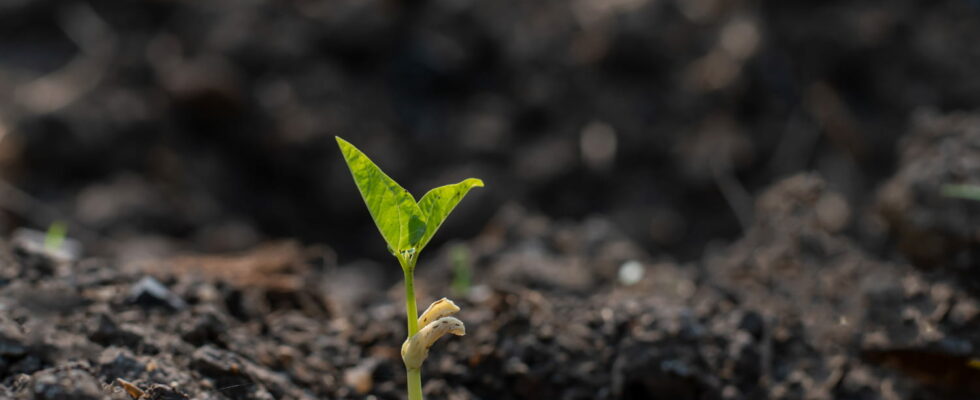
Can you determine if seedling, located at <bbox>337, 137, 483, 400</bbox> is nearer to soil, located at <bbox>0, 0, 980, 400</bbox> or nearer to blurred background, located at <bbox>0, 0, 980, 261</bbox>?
soil, located at <bbox>0, 0, 980, 400</bbox>

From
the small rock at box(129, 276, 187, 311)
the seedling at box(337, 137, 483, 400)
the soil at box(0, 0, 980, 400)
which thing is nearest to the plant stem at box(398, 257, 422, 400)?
the seedling at box(337, 137, 483, 400)

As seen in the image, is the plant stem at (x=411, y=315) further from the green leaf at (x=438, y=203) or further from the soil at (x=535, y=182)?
the soil at (x=535, y=182)

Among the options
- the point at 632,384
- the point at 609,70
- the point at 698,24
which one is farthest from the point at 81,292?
the point at 698,24

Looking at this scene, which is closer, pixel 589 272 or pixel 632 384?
pixel 632 384

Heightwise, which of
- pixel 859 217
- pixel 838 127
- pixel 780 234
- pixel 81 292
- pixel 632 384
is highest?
pixel 838 127

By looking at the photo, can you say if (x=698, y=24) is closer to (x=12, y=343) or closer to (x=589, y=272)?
(x=589, y=272)
